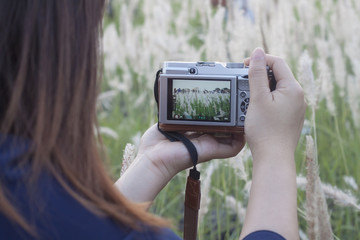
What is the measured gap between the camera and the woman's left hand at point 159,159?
3.38 feet

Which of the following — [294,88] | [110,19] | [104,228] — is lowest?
[104,228]

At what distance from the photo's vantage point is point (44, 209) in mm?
684

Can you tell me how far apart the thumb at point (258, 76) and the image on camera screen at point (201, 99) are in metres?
0.11

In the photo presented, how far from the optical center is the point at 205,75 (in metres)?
1.12

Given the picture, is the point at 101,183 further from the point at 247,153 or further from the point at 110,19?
the point at 110,19

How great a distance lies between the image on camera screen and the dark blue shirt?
45 centimetres

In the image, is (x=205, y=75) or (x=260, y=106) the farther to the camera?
(x=205, y=75)

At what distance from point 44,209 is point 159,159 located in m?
0.41

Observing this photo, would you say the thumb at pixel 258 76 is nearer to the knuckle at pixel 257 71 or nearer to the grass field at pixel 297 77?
the knuckle at pixel 257 71

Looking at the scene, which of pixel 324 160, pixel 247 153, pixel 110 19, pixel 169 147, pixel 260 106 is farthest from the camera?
pixel 110 19

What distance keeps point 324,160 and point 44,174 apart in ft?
5.00

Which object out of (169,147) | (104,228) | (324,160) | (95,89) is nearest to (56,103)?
(95,89)

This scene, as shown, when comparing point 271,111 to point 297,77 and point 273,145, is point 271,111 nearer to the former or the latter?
point 273,145

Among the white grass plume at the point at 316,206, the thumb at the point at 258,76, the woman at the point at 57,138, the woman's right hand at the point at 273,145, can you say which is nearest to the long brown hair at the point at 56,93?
the woman at the point at 57,138
